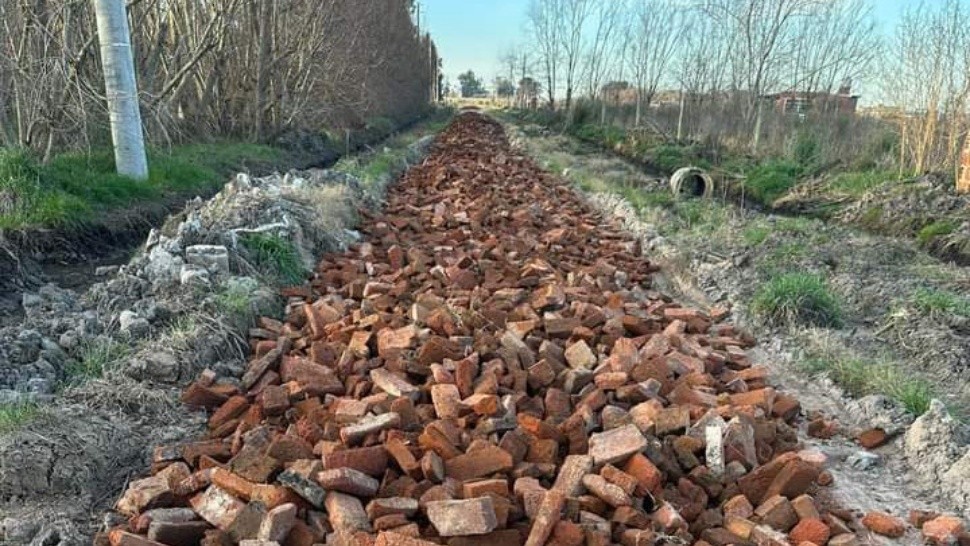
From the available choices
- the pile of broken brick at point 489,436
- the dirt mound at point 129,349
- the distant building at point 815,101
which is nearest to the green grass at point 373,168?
the dirt mound at point 129,349

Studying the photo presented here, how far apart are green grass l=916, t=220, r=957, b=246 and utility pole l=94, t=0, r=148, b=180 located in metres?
8.07

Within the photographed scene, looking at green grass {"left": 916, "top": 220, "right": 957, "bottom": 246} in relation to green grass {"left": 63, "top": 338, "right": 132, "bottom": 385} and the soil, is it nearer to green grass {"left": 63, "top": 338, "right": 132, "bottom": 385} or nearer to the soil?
the soil

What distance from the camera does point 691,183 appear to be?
969cm

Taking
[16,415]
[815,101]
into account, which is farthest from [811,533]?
[815,101]

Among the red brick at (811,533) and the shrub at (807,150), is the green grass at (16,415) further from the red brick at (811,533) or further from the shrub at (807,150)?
the shrub at (807,150)

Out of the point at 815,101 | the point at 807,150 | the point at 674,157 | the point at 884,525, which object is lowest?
the point at 884,525

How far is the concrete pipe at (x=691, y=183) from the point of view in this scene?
29.7ft

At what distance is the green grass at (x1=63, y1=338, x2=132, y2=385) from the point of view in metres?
2.84

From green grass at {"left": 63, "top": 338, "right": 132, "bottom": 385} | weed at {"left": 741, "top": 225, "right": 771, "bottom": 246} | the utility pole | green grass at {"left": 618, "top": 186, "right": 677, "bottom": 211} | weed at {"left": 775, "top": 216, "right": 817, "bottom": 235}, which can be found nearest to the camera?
green grass at {"left": 63, "top": 338, "right": 132, "bottom": 385}

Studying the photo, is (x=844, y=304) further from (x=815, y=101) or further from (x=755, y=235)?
(x=815, y=101)

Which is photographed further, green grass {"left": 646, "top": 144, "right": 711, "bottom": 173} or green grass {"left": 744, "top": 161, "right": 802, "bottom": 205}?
green grass {"left": 646, "top": 144, "right": 711, "bottom": 173}

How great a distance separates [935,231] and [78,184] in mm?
8328

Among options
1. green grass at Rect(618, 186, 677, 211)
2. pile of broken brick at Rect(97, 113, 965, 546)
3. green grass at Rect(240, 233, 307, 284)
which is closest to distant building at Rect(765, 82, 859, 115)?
green grass at Rect(618, 186, 677, 211)

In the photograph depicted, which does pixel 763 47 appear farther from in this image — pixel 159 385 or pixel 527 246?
pixel 159 385
